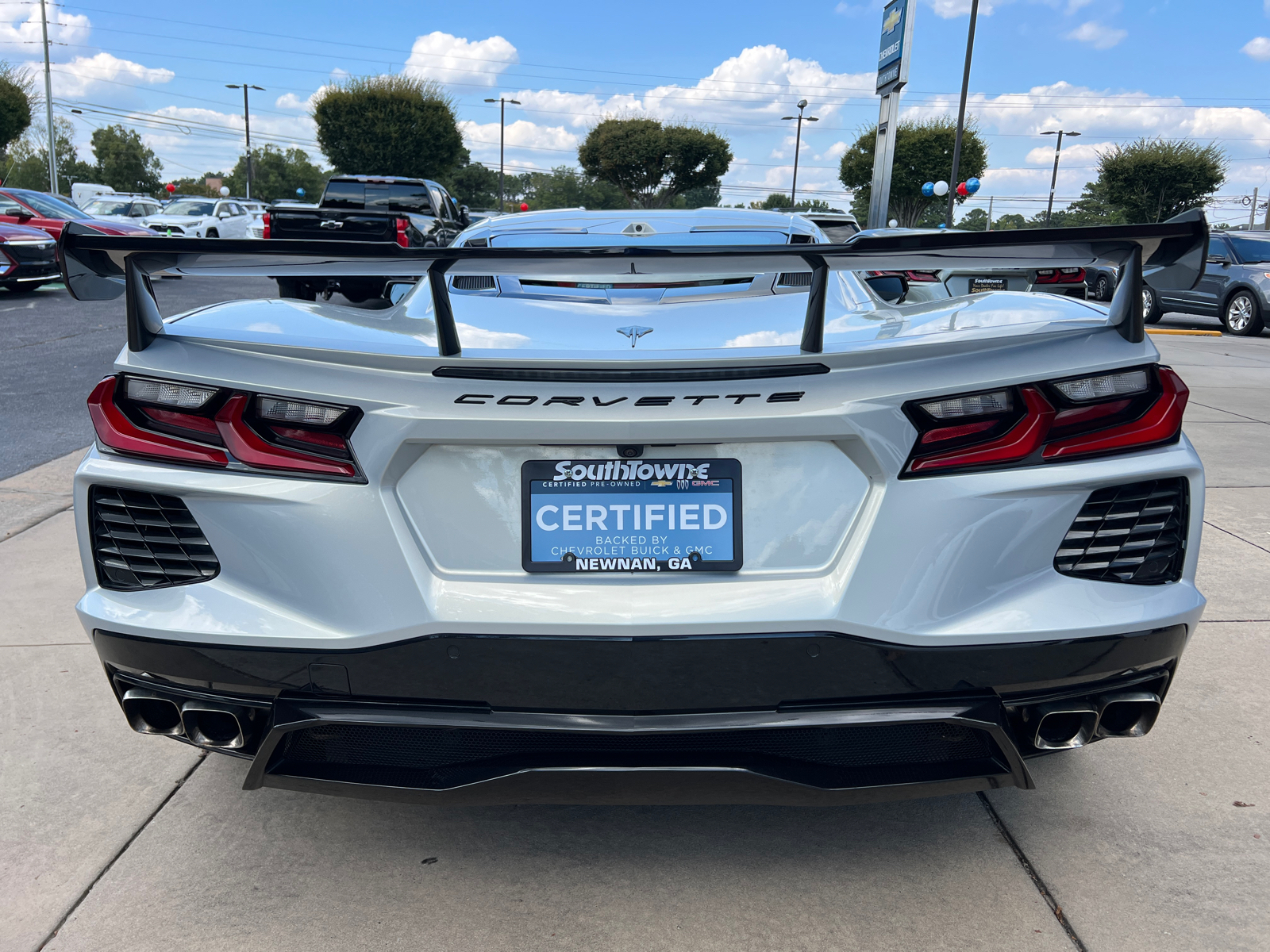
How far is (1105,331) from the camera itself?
1827 millimetres

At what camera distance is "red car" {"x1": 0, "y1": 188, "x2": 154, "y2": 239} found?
1477cm

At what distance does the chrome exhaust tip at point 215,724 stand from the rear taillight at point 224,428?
18.4 inches

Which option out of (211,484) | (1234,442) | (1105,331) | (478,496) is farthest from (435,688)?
(1234,442)

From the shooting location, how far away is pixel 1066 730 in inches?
73.3

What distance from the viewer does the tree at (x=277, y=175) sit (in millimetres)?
98750

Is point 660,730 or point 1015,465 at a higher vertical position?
point 1015,465

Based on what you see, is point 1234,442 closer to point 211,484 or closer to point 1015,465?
point 1015,465

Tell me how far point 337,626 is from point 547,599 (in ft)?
1.24

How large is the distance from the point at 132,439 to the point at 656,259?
40.7 inches

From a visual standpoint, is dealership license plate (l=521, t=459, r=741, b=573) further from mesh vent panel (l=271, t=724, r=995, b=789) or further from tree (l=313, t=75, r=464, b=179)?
tree (l=313, t=75, r=464, b=179)

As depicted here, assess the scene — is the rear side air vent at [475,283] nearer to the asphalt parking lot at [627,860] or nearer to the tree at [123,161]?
the asphalt parking lot at [627,860]

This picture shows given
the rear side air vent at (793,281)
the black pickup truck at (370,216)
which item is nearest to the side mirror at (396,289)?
the rear side air vent at (793,281)

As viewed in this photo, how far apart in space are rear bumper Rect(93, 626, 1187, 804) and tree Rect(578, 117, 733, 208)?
6149 cm

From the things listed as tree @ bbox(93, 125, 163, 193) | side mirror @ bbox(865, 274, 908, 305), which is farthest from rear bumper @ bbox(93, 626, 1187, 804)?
tree @ bbox(93, 125, 163, 193)
